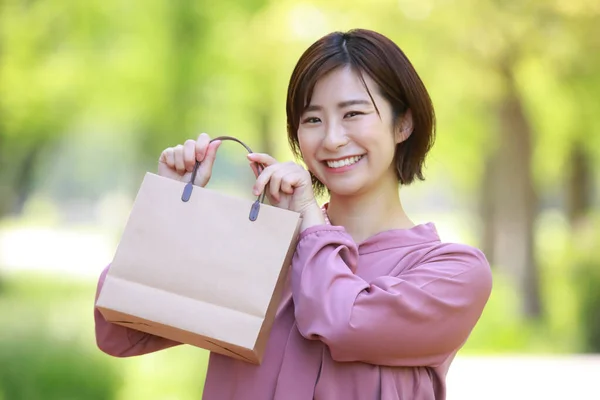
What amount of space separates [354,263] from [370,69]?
404 mm

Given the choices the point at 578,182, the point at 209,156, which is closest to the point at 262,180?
the point at 209,156

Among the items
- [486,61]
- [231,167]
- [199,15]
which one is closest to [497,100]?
[486,61]

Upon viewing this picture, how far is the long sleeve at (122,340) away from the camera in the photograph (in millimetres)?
1949

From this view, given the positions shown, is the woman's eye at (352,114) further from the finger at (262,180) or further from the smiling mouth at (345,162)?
the finger at (262,180)

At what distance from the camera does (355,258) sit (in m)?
1.88

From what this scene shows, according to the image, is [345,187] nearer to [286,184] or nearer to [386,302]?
[286,184]

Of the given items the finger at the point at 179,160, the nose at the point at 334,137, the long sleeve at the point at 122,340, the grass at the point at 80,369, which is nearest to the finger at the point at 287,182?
the nose at the point at 334,137

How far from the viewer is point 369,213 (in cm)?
202

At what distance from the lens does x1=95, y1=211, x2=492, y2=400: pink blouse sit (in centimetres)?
174

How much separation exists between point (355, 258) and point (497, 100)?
8217 millimetres

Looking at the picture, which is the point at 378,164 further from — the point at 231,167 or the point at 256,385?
the point at 231,167

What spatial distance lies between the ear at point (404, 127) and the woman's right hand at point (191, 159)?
15.7 inches

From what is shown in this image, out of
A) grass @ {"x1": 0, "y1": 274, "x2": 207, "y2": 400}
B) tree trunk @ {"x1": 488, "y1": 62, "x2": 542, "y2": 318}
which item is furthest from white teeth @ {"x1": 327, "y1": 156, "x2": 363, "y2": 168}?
tree trunk @ {"x1": 488, "y1": 62, "x2": 542, "y2": 318}

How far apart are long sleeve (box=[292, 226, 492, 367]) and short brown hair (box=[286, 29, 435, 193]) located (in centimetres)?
31
